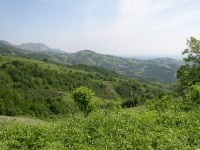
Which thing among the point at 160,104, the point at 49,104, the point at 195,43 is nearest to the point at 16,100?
the point at 49,104

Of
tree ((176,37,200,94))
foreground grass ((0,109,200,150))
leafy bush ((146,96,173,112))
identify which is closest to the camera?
foreground grass ((0,109,200,150))

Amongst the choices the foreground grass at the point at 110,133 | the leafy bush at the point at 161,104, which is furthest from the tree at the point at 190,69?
the foreground grass at the point at 110,133

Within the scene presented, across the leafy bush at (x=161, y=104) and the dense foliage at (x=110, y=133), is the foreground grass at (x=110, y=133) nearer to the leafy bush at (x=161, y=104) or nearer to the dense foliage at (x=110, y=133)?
the dense foliage at (x=110, y=133)

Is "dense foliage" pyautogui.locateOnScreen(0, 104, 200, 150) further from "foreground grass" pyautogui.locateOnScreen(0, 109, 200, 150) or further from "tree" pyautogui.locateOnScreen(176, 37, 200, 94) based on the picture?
"tree" pyautogui.locateOnScreen(176, 37, 200, 94)

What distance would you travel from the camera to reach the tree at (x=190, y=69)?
45594 millimetres

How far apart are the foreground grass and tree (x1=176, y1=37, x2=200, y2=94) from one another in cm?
2956

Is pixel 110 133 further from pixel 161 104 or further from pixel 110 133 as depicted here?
pixel 161 104

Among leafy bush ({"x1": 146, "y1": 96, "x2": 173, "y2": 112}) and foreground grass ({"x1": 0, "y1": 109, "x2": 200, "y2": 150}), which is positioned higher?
leafy bush ({"x1": 146, "y1": 96, "x2": 173, "y2": 112})

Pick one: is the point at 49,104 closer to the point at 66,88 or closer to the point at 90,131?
the point at 66,88

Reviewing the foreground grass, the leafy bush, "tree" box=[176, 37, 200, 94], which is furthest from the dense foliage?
"tree" box=[176, 37, 200, 94]

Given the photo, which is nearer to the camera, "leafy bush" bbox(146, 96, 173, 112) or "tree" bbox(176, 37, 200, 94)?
"leafy bush" bbox(146, 96, 173, 112)

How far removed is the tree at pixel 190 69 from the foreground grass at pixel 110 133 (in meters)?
29.6

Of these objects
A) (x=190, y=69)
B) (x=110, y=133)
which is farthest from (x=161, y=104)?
(x=190, y=69)

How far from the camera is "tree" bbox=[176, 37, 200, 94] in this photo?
1795 inches
